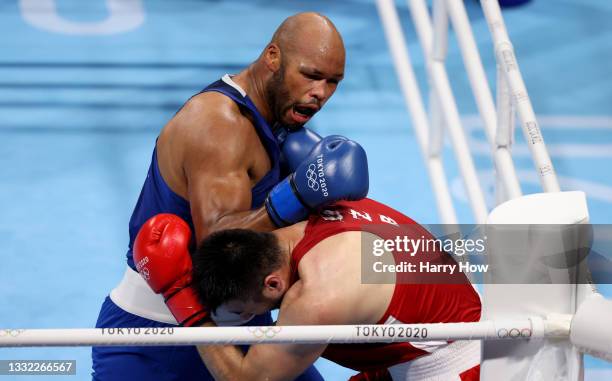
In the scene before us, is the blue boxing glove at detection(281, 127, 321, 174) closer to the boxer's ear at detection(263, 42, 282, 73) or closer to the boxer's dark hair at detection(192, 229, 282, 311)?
the boxer's ear at detection(263, 42, 282, 73)

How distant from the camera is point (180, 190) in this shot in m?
2.66

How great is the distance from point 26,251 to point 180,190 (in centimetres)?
212

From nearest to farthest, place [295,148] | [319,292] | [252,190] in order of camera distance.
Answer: [319,292], [252,190], [295,148]

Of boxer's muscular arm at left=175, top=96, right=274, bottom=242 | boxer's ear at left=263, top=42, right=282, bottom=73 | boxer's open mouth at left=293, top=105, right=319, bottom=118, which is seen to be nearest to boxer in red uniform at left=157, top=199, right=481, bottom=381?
boxer's muscular arm at left=175, top=96, right=274, bottom=242

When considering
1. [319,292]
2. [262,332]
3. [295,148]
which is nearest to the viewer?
[262,332]

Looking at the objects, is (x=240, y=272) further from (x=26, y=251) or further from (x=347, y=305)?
(x=26, y=251)

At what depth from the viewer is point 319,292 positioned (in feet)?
7.39

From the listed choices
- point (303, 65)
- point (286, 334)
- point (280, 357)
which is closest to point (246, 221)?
point (280, 357)

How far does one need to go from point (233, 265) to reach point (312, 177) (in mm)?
319

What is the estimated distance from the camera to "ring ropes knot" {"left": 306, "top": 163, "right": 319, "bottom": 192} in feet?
8.00

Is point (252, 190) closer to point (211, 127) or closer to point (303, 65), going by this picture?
point (211, 127)

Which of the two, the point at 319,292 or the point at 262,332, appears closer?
the point at 262,332

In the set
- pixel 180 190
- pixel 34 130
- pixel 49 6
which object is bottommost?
pixel 180 190

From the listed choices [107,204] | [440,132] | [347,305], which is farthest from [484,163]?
[347,305]
